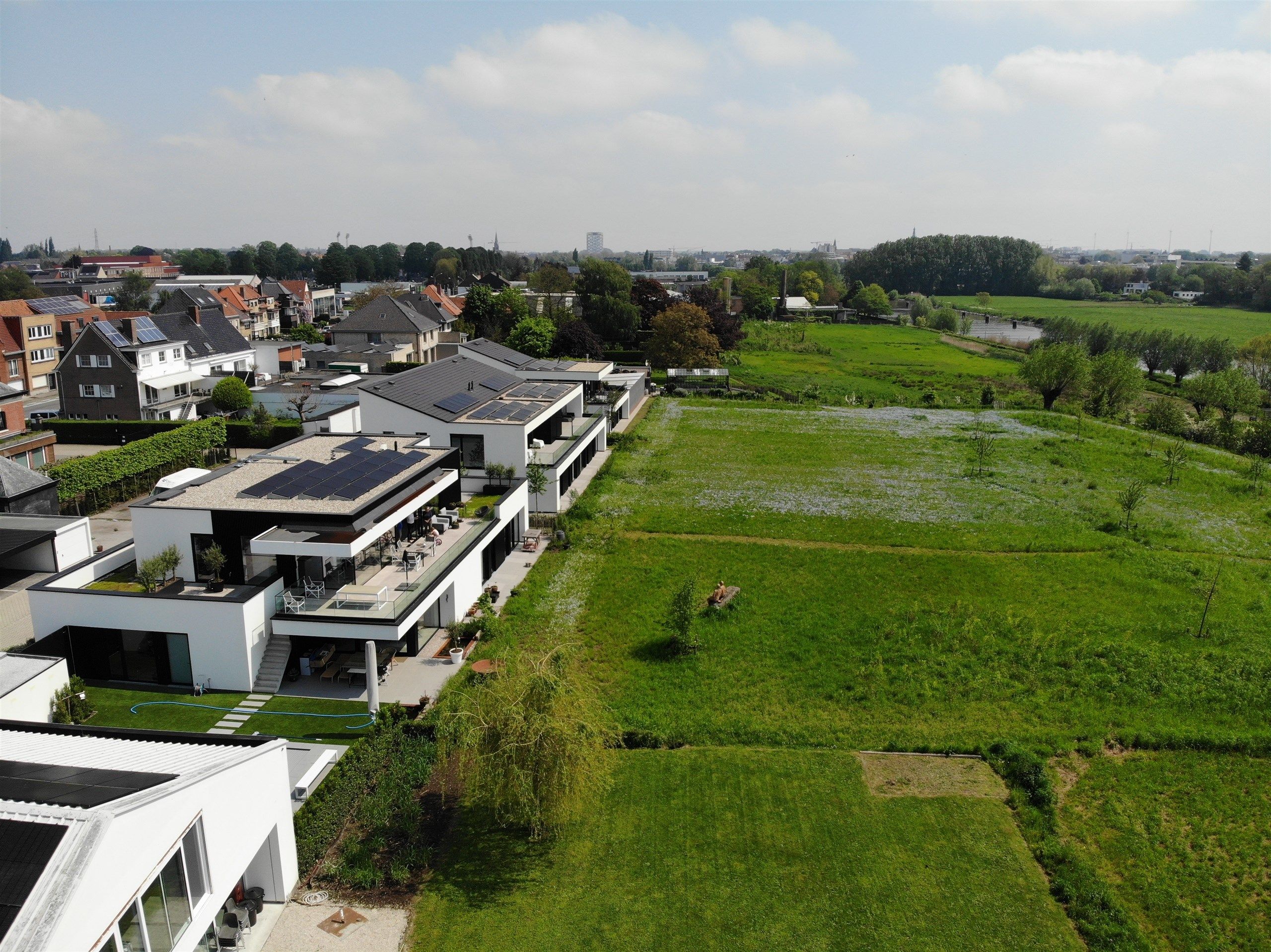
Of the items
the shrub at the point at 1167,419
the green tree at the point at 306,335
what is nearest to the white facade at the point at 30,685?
the green tree at the point at 306,335

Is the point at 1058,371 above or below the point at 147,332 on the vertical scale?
below

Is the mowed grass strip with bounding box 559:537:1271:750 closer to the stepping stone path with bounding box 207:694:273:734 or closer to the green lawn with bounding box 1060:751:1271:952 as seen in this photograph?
the green lawn with bounding box 1060:751:1271:952

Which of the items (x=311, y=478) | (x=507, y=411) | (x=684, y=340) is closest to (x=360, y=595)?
(x=311, y=478)

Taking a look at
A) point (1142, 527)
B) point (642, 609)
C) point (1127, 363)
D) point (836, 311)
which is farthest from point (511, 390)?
point (836, 311)

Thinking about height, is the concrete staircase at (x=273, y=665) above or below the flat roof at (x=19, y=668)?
below

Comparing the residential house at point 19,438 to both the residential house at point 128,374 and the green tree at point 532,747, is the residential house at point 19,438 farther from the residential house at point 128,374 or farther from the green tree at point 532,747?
the green tree at point 532,747

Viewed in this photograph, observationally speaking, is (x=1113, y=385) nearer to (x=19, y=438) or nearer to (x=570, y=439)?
(x=570, y=439)
